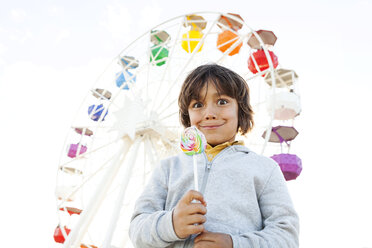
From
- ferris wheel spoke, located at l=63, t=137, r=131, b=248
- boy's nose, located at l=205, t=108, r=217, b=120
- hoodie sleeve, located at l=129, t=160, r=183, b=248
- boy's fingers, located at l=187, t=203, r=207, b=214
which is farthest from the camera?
ferris wheel spoke, located at l=63, t=137, r=131, b=248

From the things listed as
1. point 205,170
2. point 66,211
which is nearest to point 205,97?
point 205,170

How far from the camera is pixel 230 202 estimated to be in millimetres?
1283

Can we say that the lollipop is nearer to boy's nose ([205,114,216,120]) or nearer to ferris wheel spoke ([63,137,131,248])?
boy's nose ([205,114,216,120])

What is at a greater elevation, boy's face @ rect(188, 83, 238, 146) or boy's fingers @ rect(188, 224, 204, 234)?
boy's face @ rect(188, 83, 238, 146)

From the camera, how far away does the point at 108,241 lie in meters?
5.68

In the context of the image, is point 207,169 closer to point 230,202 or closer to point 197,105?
point 230,202

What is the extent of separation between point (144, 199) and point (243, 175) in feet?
1.33

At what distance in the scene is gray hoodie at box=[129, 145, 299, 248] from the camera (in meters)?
1.18

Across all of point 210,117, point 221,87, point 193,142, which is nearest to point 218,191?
point 193,142

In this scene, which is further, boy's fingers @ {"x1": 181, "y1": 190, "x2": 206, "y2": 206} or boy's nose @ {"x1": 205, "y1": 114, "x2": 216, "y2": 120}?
boy's nose @ {"x1": 205, "y1": 114, "x2": 216, "y2": 120}

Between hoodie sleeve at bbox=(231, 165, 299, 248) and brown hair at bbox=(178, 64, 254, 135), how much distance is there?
0.33 metres

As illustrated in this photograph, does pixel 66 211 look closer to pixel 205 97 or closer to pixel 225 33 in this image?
pixel 225 33

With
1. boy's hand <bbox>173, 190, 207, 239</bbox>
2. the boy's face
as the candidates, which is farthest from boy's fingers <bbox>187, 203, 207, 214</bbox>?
the boy's face

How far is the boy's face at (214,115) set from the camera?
57.5 inches
